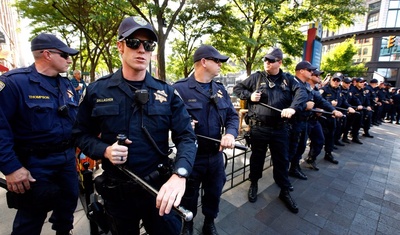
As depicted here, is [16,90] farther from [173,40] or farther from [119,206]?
[173,40]

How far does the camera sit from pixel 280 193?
12.1 ft

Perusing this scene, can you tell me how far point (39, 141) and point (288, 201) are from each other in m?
3.63

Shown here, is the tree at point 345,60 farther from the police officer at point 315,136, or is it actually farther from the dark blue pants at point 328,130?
the police officer at point 315,136

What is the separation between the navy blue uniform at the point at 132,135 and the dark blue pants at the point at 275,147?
2140mm

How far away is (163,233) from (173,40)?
41.0 feet

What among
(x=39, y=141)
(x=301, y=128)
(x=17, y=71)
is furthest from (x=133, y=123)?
(x=301, y=128)

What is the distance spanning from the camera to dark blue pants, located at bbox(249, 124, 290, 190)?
3.45 m

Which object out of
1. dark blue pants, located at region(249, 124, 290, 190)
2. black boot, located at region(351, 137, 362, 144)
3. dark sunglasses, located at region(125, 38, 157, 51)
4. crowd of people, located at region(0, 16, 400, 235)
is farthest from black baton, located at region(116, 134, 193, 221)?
black boot, located at region(351, 137, 362, 144)

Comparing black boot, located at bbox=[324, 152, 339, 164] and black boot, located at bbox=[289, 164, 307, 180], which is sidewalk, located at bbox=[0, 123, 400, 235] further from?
black boot, located at bbox=[324, 152, 339, 164]

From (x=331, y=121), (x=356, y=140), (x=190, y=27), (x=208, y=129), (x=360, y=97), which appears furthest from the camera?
(x=190, y=27)

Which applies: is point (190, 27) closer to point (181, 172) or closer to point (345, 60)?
point (181, 172)

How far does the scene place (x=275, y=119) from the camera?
3.45 meters

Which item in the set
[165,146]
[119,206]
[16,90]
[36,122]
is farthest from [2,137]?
[165,146]

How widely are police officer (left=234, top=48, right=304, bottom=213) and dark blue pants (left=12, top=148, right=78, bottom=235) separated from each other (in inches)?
108
